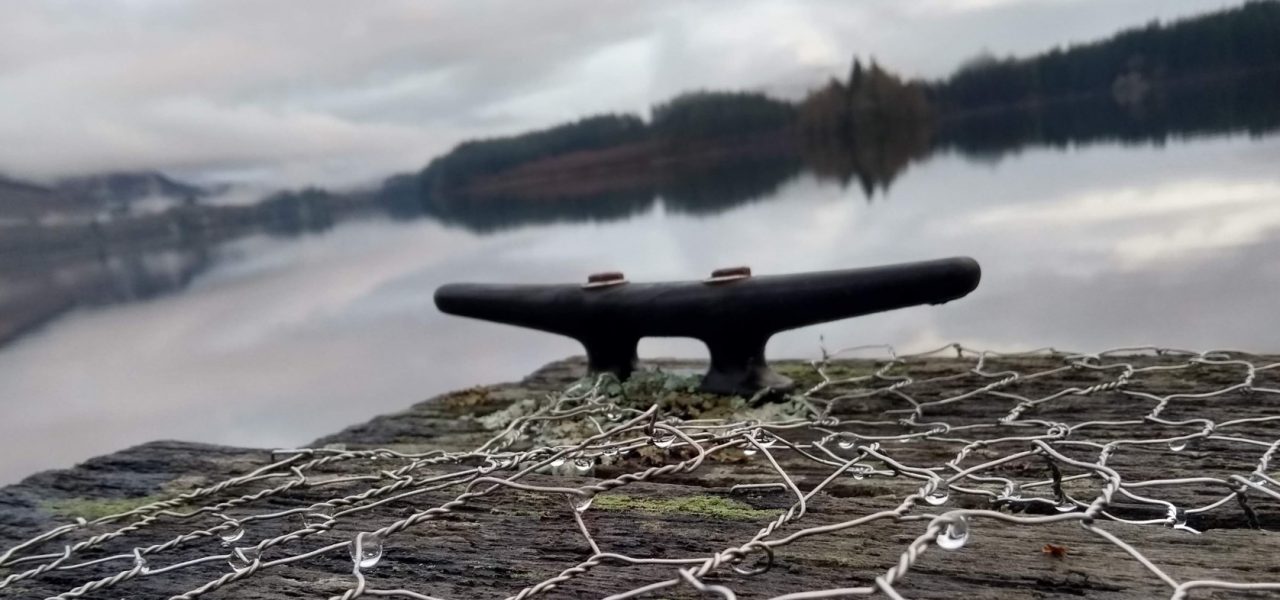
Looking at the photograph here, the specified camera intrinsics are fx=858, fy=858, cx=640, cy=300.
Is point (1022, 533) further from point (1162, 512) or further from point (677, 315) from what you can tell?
point (677, 315)

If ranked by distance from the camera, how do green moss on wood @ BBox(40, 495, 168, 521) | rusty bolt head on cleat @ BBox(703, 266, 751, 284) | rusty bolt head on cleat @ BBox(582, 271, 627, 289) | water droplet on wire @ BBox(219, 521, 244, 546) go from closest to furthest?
water droplet on wire @ BBox(219, 521, 244, 546)
green moss on wood @ BBox(40, 495, 168, 521)
rusty bolt head on cleat @ BBox(703, 266, 751, 284)
rusty bolt head on cleat @ BBox(582, 271, 627, 289)

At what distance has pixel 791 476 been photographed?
1.30 m

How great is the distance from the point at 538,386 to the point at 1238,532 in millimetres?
1706

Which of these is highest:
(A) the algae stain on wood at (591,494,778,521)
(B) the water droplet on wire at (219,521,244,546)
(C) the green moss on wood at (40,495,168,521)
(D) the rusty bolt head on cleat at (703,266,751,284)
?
(D) the rusty bolt head on cleat at (703,266,751,284)

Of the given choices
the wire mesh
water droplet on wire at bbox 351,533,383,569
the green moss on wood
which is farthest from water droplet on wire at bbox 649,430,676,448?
the green moss on wood

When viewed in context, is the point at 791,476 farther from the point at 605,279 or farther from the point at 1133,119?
the point at 1133,119

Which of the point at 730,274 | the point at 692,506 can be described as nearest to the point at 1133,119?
the point at 730,274

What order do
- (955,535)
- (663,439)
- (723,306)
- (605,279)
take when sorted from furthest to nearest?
(605,279) < (723,306) < (663,439) < (955,535)

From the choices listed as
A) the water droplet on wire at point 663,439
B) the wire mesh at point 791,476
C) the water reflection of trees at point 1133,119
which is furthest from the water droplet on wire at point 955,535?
the water reflection of trees at point 1133,119

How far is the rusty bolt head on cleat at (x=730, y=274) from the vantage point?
76.0 inches

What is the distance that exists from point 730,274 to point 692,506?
0.86m

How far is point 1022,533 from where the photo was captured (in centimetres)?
95

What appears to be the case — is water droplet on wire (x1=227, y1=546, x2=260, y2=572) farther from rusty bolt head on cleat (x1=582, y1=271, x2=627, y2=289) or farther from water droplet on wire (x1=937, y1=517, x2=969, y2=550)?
rusty bolt head on cleat (x1=582, y1=271, x2=627, y2=289)

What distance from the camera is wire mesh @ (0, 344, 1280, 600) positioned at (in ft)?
3.15
